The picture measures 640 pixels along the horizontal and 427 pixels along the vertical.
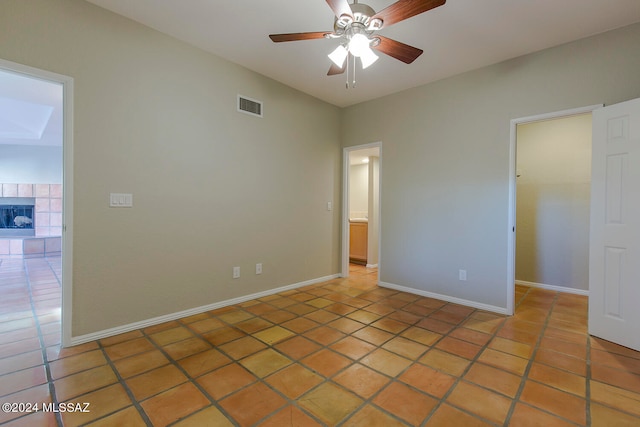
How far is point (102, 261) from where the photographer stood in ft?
7.97

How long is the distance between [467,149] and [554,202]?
5.91 feet

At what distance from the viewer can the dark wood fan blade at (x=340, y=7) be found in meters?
1.67

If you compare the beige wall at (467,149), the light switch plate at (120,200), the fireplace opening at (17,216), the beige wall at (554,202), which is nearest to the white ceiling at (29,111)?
the light switch plate at (120,200)

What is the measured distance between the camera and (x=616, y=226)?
7.96ft

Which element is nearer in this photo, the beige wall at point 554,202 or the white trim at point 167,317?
the white trim at point 167,317

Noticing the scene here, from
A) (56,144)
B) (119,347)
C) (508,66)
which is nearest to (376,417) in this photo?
(119,347)

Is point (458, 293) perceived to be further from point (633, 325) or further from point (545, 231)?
point (545, 231)

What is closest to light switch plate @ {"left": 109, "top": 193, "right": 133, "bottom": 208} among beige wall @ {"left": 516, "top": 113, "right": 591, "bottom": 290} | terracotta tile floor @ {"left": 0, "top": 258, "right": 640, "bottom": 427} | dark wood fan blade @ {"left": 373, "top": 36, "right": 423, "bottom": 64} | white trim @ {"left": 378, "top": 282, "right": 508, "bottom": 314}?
terracotta tile floor @ {"left": 0, "top": 258, "right": 640, "bottom": 427}

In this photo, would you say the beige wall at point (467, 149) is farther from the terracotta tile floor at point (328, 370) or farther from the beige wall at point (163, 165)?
the beige wall at point (163, 165)

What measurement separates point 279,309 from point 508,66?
365 centimetres

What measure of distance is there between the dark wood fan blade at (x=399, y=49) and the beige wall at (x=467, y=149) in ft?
5.29

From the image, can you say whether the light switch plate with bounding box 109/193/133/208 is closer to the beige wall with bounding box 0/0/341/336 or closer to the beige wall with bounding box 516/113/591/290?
the beige wall with bounding box 0/0/341/336

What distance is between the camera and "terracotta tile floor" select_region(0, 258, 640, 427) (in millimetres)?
1578

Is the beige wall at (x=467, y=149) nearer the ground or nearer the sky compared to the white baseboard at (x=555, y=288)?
nearer the sky
